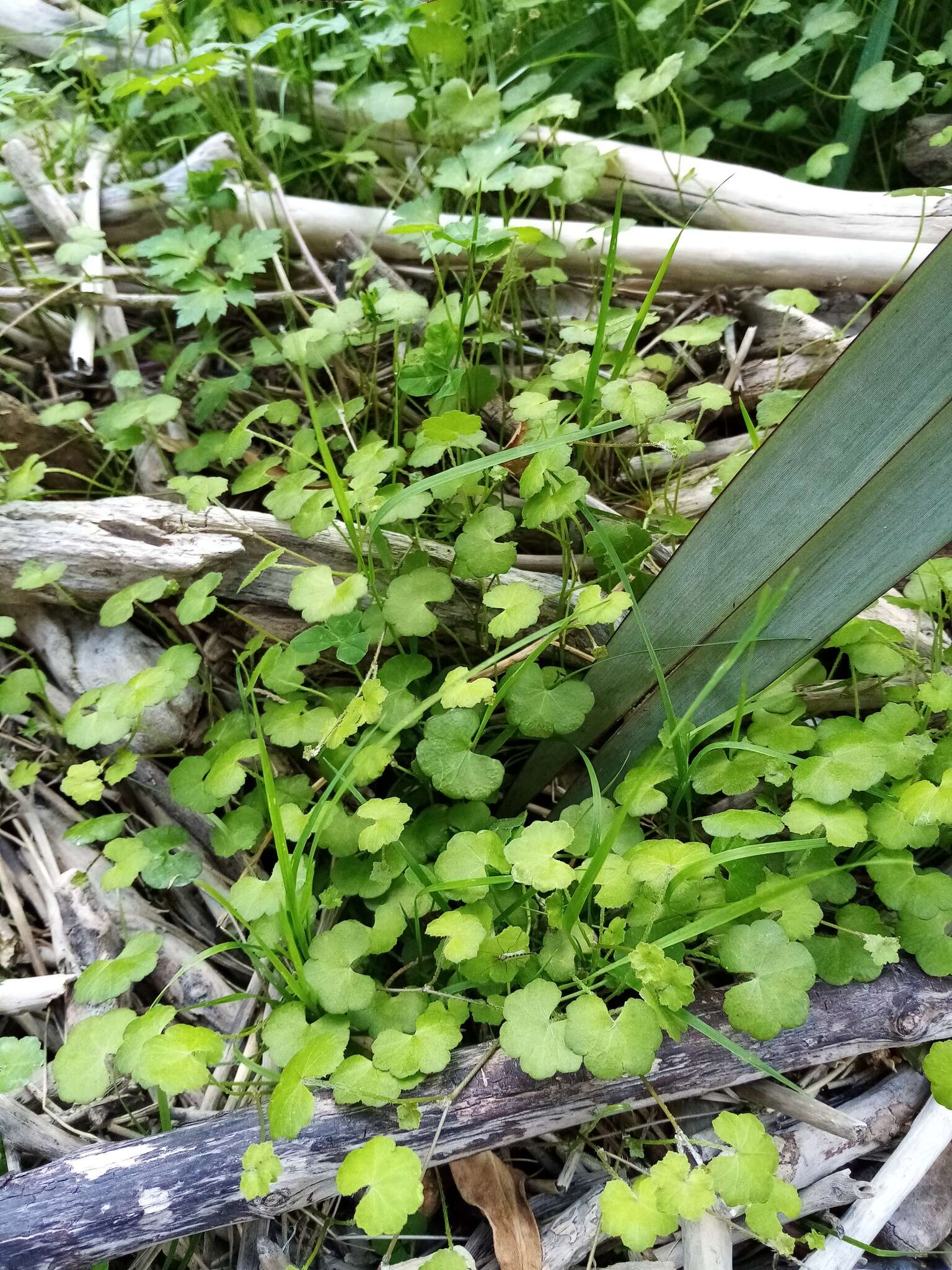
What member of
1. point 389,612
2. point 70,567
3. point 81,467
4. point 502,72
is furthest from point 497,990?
point 502,72

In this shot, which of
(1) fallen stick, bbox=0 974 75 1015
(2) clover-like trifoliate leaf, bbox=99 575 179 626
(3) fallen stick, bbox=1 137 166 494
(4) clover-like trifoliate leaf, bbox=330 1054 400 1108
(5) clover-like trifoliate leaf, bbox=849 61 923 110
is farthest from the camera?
(3) fallen stick, bbox=1 137 166 494

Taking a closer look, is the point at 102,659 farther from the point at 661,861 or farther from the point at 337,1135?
the point at 661,861

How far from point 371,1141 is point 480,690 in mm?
561

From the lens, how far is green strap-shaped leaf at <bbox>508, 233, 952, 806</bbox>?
0.93m

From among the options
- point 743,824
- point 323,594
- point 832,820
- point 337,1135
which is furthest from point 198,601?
point 832,820

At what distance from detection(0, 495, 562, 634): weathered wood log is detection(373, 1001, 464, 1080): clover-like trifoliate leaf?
75cm

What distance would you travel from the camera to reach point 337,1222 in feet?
3.55

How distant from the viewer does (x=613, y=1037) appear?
3.23ft

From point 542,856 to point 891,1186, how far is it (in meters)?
0.62

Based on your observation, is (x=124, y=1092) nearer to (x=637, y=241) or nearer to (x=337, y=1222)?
(x=337, y=1222)

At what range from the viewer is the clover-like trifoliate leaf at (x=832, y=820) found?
1109 mm

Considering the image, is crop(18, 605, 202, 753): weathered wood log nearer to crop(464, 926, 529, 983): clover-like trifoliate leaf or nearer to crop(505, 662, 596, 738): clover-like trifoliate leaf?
crop(505, 662, 596, 738): clover-like trifoliate leaf

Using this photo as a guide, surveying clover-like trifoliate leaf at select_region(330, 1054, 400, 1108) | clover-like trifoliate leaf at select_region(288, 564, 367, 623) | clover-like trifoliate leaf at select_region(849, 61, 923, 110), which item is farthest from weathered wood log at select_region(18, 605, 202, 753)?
clover-like trifoliate leaf at select_region(849, 61, 923, 110)

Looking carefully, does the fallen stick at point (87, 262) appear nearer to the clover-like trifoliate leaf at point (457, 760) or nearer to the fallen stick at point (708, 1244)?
the clover-like trifoliate leaf at point (457, 760)
